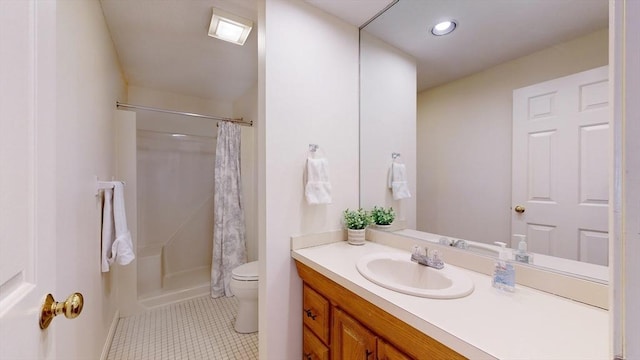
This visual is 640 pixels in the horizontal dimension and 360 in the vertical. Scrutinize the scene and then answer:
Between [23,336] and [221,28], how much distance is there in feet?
6.21

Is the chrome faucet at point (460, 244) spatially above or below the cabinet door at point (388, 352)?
above

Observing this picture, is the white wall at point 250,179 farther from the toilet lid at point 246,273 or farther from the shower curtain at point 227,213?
the toilet lid at point 246,273

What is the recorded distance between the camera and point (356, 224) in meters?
1.57

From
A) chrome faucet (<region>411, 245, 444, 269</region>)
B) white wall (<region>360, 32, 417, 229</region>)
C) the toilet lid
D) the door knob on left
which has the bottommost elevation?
the toilet lid

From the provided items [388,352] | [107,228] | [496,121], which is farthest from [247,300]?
[496,121]

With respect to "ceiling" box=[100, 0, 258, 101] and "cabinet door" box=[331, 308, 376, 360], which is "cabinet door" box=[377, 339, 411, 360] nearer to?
"cabinet door" box=[331, 308, 376, 360]

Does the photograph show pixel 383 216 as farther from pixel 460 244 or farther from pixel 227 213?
pixel 227 213

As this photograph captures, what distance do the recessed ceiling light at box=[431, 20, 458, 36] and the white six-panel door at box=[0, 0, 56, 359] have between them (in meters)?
1.64

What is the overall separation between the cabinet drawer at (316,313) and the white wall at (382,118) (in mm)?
699

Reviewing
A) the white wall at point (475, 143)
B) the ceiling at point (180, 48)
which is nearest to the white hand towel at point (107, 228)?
the ceiling at point (180, 48)

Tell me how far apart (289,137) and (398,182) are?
0.79 meters

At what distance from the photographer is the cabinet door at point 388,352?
82 cm

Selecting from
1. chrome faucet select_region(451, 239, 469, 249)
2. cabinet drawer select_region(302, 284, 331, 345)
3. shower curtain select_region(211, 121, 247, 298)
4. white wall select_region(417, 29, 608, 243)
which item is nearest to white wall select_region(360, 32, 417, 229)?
white wall select_region(417, 29, 608, 243)

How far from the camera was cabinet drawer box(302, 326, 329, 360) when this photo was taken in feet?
3.98
